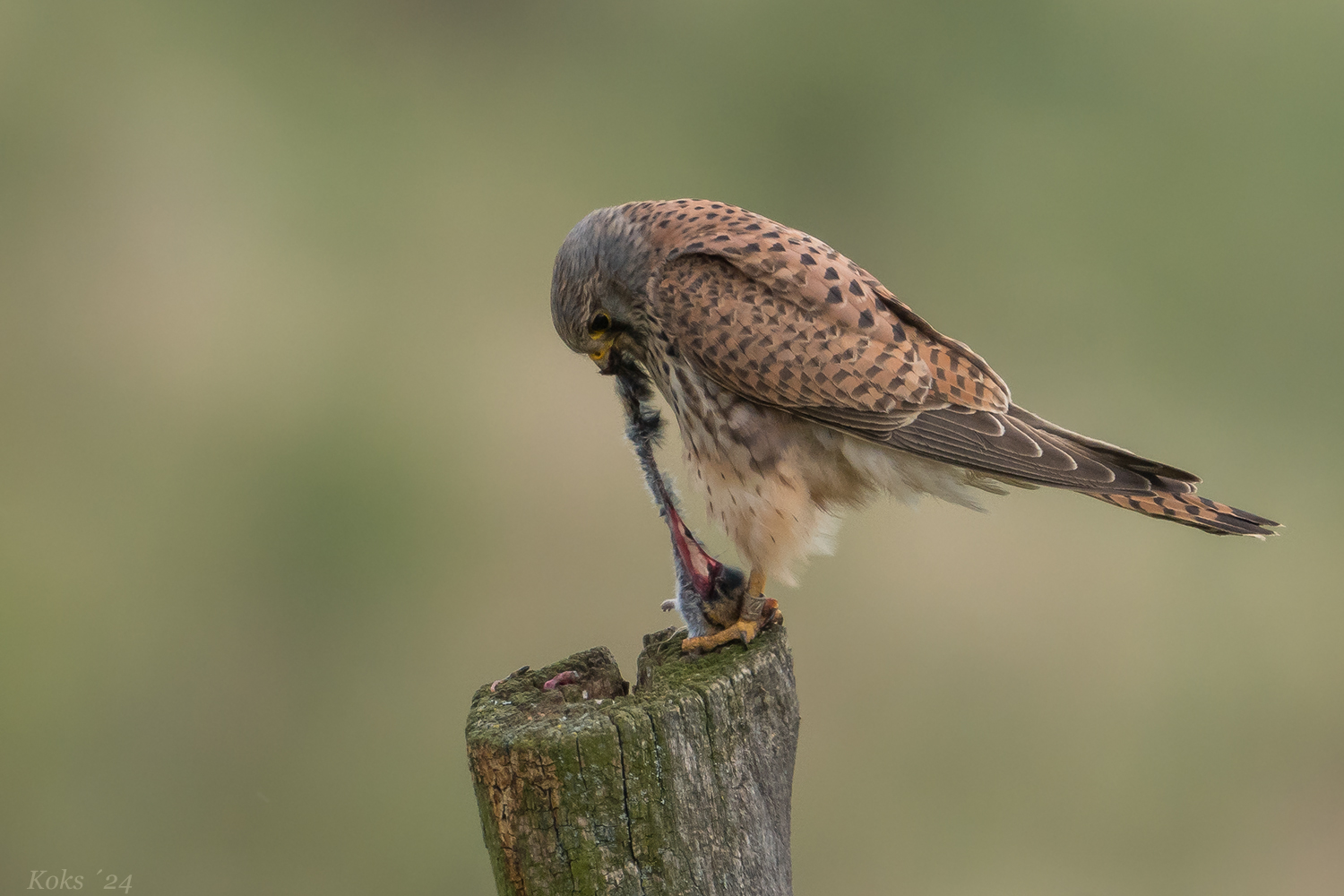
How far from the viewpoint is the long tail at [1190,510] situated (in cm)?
255

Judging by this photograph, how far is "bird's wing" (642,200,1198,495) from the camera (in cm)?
273

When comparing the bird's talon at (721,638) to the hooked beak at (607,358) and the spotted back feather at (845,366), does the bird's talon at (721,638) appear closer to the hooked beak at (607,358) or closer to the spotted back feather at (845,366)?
the spotted back feather at (845,366)

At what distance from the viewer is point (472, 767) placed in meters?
2.01

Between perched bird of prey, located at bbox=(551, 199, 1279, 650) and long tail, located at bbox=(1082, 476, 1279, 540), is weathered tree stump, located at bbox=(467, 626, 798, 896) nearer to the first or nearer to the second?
perched bird of prey, located at bbox=(551, 199, 1279, 650)

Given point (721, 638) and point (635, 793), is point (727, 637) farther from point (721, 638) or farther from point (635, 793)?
point (635, 793)

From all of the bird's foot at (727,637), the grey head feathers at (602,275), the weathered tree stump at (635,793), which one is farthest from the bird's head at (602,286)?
the weathered tree stump at (635,793)

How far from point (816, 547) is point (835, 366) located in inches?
18.0

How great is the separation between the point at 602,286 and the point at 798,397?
0.62m

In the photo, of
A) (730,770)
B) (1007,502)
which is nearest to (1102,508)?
(1007,502)

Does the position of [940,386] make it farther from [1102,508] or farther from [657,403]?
[1102,508]

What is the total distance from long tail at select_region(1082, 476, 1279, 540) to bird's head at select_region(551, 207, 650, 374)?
1167mm

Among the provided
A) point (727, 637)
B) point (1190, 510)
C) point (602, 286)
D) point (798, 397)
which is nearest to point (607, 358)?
point (602, 286)

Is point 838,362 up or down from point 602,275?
down

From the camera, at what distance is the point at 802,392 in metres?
2.74
